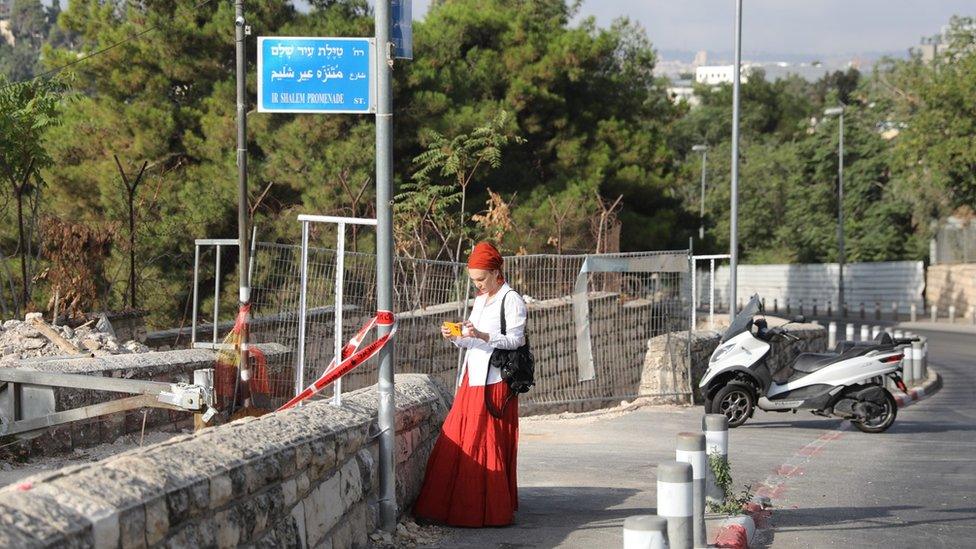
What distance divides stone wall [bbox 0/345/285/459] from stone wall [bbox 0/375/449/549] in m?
2.27

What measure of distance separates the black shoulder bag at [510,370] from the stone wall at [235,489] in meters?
0.54

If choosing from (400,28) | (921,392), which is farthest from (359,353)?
(921,392)

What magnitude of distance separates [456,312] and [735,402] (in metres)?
3.25

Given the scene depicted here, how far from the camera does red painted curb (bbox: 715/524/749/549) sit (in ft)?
23.6

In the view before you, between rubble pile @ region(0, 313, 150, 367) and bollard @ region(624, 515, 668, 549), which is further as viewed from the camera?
rubble pile @ region(0, 313, 150, 367)

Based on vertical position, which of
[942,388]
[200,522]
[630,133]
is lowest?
[942,388]

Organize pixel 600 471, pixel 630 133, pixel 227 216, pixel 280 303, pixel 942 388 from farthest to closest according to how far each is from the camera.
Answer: pixel 630 133
pixel 227 216
pixel 942 388
pixel 280 303
pixel 600 471

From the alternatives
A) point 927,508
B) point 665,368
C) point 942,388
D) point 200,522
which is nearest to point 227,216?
point 665,368

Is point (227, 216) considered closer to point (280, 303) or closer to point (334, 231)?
point (334, 231)

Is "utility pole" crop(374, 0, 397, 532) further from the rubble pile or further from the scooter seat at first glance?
the scooter seat

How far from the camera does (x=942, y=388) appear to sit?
22.8 metres

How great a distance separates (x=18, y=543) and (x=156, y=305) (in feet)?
65.5

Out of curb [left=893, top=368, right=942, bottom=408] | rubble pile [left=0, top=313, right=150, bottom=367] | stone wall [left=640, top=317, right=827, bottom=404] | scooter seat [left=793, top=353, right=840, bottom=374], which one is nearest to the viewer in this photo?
rubble pile [left=0, top=313, right=150, bottom=367]

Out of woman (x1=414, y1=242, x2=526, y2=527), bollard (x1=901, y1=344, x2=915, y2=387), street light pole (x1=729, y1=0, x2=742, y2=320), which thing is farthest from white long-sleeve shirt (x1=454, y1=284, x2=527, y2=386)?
bollard (x1=901, y1=344, x2=915, y2=387)
